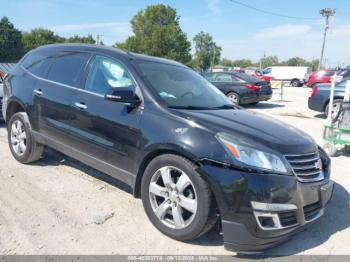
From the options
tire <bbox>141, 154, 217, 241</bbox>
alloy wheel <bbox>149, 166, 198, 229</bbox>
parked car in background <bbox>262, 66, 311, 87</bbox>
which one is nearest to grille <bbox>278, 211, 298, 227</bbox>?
tire <bbox>141, 154, 217, 241</bbox>

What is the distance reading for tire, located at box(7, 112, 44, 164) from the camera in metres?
5.06

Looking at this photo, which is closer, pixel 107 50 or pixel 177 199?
pixel 177 199

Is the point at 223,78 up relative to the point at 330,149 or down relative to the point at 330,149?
up

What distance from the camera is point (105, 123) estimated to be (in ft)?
12.7

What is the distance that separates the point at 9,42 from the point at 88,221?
54.2 m

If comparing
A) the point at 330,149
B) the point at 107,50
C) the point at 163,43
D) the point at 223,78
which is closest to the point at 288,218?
the point at 107,50

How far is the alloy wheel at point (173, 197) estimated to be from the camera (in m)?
3.21

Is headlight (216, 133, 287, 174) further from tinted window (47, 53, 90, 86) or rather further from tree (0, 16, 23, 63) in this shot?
tree (0, 16, 23, 63)

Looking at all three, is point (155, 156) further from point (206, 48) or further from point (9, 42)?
point (206, 48)

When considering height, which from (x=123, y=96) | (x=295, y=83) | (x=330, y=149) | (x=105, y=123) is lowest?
(x=295, y=83)

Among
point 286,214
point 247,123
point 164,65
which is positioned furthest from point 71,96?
point 286,214

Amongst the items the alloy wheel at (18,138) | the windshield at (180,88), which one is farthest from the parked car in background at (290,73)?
the alloy wheel at (18,138)

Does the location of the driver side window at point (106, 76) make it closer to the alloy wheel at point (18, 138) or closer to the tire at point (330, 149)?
the alloy wheel at point (18, 138)

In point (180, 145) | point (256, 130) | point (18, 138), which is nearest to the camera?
point (180, 145)
